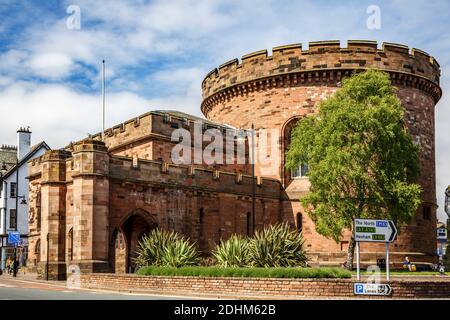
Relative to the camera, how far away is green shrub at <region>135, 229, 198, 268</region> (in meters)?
27.9

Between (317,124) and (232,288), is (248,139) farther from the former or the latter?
(232,288)

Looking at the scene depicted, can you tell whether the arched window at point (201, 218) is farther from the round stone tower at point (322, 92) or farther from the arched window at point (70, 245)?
the round stone tower at point (322, 92)

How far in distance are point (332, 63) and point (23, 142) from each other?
120 feet

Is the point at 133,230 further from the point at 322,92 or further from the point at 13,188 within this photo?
the point at 13,188

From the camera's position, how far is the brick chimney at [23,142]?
63.6 metres

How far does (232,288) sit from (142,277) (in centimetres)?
441

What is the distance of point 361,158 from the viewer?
3108 centimetres

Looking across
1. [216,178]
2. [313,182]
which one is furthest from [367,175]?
[216,178]

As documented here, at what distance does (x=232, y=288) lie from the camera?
906 inches

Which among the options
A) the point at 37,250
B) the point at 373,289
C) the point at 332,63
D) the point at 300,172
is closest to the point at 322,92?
the point at 332,63

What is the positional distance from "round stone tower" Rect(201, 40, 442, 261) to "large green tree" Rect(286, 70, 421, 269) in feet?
24.6

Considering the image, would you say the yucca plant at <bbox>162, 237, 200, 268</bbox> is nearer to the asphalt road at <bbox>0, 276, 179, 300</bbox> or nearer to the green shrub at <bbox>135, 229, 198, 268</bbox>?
the green shrub at <bbox>135, 229, 198, 268</bbox>

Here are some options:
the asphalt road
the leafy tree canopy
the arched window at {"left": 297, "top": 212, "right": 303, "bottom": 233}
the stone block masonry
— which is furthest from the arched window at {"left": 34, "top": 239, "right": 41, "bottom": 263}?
the leafy tree canopy

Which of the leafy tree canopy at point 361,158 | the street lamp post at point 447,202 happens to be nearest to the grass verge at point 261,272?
the leafy tree canopy at point 361,158
